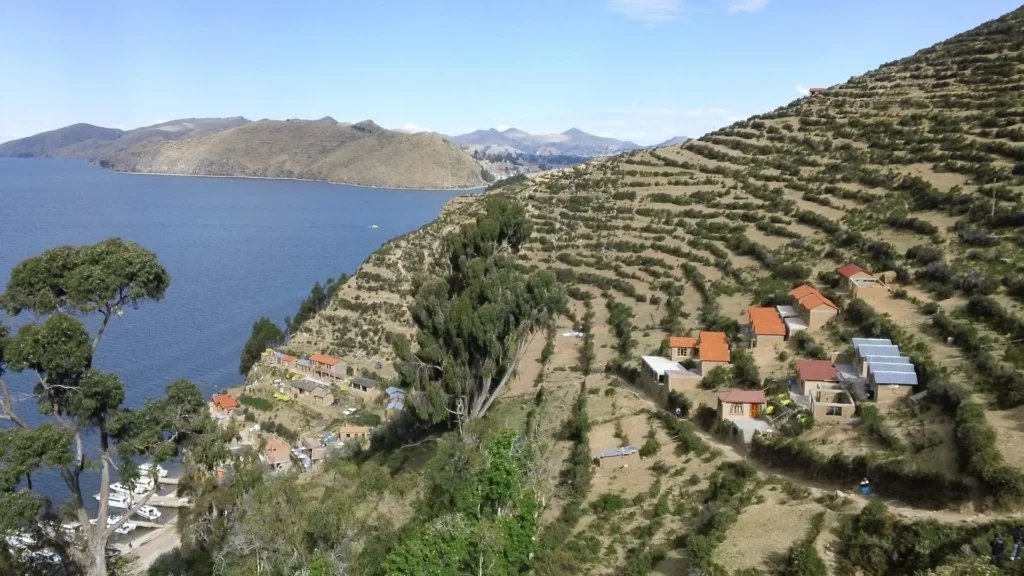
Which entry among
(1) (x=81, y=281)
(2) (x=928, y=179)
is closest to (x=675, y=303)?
(2) (x=928, y=179)

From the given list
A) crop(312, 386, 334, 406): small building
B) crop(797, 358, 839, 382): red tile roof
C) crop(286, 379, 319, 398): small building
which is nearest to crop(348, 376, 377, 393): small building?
crop(312, 386, 334, 406): small building

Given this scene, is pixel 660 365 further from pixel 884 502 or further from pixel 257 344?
pixel 257 344

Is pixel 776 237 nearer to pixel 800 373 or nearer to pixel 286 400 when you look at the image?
pixel 800 373

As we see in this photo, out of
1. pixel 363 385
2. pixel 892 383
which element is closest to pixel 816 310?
pixel 892 383

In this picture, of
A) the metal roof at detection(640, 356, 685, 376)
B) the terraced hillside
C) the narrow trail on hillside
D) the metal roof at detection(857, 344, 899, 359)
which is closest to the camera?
the narrow trail on hillside

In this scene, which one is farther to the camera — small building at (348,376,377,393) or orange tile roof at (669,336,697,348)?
small building at (348,376,377,393)

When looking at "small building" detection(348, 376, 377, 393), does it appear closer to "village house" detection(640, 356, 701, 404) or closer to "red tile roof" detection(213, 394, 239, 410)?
"red tile roof" detection(213, 394, 239, 410)
